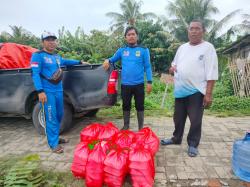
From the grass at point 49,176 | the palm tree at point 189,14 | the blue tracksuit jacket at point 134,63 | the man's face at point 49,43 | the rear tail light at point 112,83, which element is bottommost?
the grass at point 49,176

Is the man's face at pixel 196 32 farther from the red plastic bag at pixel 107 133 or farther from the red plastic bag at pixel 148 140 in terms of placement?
the red plastic bag at pixel 107 133

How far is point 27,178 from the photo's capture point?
3340 mm

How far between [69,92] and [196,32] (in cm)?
252

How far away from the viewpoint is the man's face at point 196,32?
3979 millimetres

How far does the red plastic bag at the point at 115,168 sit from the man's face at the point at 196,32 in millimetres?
2003

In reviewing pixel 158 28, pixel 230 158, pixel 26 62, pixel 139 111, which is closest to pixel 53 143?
pixel 139 111

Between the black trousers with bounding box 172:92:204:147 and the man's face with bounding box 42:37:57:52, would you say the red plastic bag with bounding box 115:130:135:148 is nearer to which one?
the black trousers with bounding box 172:92:204:147

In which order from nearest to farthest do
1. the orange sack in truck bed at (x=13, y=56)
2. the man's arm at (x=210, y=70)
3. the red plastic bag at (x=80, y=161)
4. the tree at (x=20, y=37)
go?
the red plastic bag at (x=80, y=161), the man's arm at (x=210, y=70), the orange sack in truck bed at (x=13, y=56), the tree at (x=20, y=37)

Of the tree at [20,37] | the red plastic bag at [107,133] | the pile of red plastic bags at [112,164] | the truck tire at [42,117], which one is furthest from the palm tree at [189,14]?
the pile of red plastic bags at [112,164]

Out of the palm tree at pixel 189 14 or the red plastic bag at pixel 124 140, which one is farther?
the palm tree at pixel 189 14

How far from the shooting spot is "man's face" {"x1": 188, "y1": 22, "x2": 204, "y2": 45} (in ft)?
13.1

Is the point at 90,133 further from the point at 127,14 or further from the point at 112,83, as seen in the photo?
the point at 127,14

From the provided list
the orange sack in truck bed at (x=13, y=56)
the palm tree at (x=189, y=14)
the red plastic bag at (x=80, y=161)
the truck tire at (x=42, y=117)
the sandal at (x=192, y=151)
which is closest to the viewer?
the red plastic bag at (x=80, y=161)

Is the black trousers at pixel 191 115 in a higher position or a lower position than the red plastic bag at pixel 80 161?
higher
